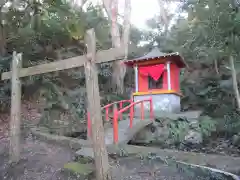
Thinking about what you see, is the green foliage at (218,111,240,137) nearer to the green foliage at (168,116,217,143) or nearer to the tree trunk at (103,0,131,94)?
the green foliage at (168,116,217,143)

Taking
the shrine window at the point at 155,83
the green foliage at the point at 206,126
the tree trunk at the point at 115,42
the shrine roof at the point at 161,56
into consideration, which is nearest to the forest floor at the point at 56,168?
the green foliage at the point at 206,126

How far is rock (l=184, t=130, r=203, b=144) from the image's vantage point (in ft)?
25.7

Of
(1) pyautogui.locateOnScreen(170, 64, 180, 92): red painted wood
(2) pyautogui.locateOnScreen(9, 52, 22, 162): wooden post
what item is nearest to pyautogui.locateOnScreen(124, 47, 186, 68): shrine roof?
(1) pyautogui.locateOnScreen(170, 64, 180, 92): red painted wood

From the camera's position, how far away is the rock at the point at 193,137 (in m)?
7.82

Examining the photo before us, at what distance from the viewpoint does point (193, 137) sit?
26.0 feet

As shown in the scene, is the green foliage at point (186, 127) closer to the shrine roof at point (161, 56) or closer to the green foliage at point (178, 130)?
the green foliage at point (178, 130)

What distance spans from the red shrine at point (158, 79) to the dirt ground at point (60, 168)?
17.7 ft

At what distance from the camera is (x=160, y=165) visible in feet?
15.7

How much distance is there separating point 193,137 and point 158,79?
3.62 meters

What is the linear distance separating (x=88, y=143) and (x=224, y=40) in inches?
229

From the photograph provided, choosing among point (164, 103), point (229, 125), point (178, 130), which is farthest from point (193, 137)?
point (164, 103)

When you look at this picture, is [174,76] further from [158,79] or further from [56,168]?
[56,168]

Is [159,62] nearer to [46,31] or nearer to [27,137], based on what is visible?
[46,31]

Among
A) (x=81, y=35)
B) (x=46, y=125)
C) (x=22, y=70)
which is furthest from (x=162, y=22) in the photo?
(x=22, y=70)
